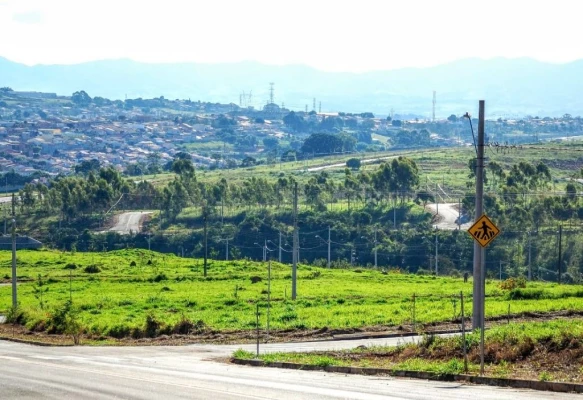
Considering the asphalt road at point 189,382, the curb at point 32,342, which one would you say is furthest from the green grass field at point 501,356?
the curb at point 32,342

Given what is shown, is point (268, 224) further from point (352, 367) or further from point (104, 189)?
point (352, 367)

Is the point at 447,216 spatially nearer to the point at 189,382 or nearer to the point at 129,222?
the point at 129,222

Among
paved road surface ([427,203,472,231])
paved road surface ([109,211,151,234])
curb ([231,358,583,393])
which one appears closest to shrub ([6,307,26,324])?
curb ([231,358,583,393])

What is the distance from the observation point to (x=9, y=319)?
183 feet

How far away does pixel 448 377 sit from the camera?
26734 millimetres

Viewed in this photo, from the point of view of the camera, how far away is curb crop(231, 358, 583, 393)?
23734 mm

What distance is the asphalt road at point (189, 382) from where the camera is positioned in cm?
2409

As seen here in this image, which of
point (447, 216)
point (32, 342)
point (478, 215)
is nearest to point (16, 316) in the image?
point (32, 342)

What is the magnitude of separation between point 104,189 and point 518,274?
63.0m

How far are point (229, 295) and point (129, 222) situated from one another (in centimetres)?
7609

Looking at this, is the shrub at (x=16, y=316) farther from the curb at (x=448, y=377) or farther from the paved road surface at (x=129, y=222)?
the paved road surface at (x=129, y=222)

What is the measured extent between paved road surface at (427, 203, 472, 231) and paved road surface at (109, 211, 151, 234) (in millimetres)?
35968

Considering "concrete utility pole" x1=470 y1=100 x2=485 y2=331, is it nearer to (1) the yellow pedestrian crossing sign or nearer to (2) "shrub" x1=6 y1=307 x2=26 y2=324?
(1) the yellow pedestrian crossing sign

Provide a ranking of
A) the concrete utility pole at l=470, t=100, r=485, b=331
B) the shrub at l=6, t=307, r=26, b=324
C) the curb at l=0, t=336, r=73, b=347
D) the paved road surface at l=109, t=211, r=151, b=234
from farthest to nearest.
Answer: the paved road surface at l=109, t=211, r=151, b=234, the shrub at l=6, t=307, r=26, b=324, the curb at l=0, t=336, r=73, b=347, the concrete utility pole at l=470, t=100, r=485, b=331
